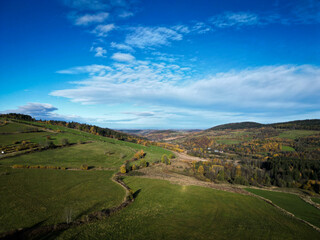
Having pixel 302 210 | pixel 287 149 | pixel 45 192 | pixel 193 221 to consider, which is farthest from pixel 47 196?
pixel 287 149

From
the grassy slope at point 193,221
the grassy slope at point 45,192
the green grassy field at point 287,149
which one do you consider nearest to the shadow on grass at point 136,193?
the grassy slope at point 193,221

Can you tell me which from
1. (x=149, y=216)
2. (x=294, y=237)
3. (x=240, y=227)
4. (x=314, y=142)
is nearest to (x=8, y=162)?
(x=149, y=216)

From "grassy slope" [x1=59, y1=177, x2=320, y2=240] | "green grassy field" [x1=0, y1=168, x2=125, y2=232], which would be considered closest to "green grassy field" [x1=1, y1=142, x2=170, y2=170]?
"green grassy field" [x1=0, y1=168, x2=125, y2=232]

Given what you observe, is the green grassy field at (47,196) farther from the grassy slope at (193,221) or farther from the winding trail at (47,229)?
the grassy slope at (193,221)

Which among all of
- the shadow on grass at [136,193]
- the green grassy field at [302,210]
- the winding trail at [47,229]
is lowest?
the green grassy field at [302,210]

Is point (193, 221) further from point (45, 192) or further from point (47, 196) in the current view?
point (45, 192)

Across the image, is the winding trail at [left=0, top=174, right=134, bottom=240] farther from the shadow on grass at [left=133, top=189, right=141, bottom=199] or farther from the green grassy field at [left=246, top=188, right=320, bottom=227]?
the green grassy field at [left=246, top=188, right=320, bottom=227]

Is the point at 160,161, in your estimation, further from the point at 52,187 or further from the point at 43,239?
the point at 43,239
